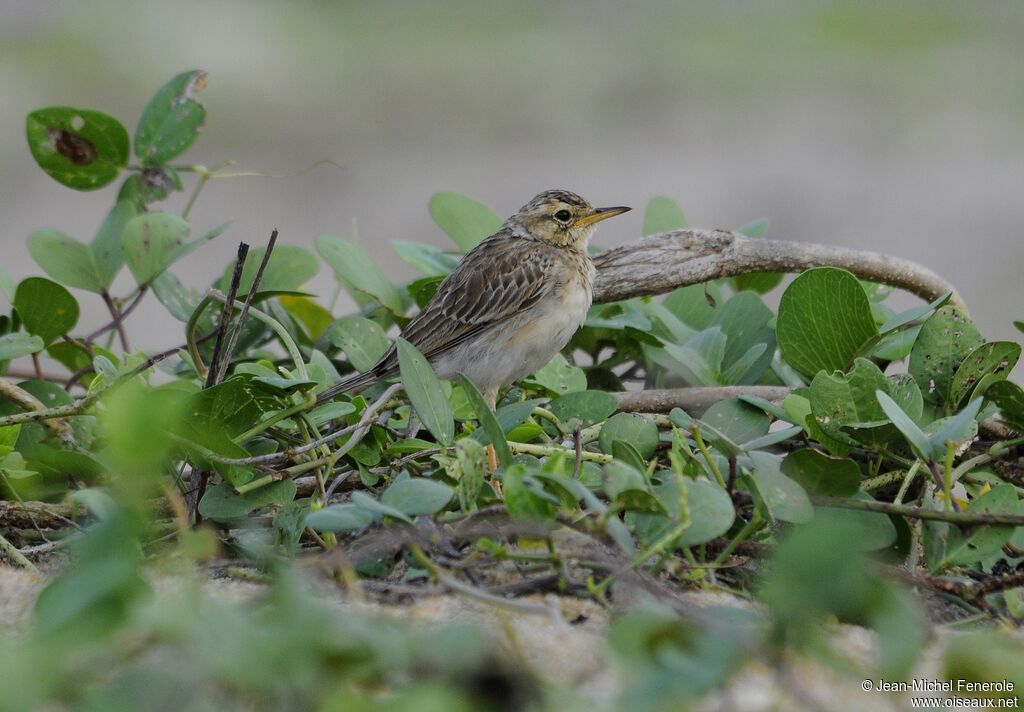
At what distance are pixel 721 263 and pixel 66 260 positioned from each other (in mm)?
2013

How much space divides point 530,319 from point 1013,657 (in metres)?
3.18

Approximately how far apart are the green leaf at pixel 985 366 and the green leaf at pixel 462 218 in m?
1.93

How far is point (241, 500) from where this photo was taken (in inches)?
94.3

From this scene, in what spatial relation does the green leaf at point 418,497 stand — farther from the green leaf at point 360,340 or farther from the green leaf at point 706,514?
the green leaf at point 360,340

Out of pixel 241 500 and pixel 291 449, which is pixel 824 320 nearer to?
pixel 291 449

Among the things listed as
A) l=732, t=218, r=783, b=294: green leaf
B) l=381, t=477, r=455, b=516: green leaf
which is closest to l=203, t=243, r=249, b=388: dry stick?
l=381, t=477, r=455, b=516: green leaf

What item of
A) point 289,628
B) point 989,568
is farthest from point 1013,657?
point 289,628

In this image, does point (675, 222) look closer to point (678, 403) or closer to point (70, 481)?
point (678, 403)

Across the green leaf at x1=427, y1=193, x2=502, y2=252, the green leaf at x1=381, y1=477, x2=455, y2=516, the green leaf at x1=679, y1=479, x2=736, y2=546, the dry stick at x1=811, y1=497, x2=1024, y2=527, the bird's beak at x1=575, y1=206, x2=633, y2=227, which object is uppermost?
the green leaf at x1=427, y1=193, x2=502, y2=252

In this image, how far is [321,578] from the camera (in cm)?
184

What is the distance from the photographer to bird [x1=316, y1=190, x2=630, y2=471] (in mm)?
4316

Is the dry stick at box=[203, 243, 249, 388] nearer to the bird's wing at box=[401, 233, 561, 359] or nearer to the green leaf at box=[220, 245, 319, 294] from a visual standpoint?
the green leaf at box=[220, 245, 319, 294]

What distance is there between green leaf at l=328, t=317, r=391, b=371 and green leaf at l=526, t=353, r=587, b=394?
0.48m

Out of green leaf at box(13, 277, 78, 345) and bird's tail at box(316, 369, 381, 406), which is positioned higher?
green leaf at box(13, 277, 78, 345)
